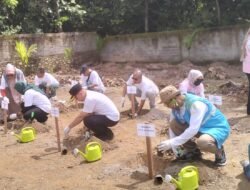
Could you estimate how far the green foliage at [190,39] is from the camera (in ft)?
43.6

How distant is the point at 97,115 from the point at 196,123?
2054 mm

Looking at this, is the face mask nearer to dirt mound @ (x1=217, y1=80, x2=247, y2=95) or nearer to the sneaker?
the sneaker

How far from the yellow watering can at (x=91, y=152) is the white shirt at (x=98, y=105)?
676mm

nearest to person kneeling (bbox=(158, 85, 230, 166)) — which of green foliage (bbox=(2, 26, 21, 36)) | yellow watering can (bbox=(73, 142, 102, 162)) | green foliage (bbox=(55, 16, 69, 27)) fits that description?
yellow watering can (bbox=(73, 142, 102, 162))

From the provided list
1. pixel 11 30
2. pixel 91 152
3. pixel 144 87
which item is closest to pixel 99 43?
pixel 11 30

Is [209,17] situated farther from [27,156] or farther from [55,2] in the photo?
[27,156]

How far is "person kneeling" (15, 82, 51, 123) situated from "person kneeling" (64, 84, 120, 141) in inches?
46.7

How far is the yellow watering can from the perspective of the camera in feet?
16.4

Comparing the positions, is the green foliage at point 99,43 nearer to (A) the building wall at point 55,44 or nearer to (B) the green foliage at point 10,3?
(A) the building wall at point 55,44

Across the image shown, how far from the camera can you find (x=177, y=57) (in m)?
13.8

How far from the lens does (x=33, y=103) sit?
7035 mm

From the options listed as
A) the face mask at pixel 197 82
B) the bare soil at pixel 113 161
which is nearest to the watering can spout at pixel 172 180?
the bare soil at pixel 113 161

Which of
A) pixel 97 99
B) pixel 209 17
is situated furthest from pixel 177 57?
pixel 97 99

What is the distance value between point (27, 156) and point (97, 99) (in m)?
1.17
